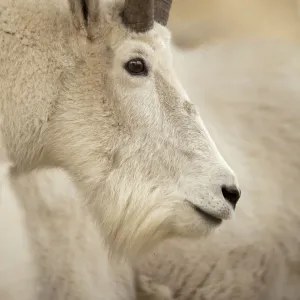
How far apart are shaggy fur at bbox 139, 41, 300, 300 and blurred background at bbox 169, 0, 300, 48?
44 millimetres

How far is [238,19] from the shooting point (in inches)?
74.2

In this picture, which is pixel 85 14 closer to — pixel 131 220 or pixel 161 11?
pixel 161 11

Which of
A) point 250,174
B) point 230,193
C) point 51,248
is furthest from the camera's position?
point 250,174

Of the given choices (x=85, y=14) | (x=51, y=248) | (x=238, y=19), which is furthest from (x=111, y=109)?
(x=238, y=19)

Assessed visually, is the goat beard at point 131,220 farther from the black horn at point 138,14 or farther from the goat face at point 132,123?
the black horn at point 138,14

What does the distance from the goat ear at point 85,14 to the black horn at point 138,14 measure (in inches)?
2.1

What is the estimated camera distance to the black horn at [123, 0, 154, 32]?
1124mm

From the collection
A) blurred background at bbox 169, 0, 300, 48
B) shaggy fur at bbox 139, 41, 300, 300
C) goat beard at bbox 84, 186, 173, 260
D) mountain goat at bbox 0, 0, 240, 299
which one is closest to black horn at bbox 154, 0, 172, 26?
mountain goat at bbox 0, 0, 240, 299

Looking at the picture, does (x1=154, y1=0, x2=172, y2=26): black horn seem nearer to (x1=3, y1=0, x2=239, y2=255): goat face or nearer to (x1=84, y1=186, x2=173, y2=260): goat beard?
(x1=3, y1=0, x2=239, y2=255): goat face

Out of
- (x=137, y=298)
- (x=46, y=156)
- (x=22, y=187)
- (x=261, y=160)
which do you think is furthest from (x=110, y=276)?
(x=261, y=160)

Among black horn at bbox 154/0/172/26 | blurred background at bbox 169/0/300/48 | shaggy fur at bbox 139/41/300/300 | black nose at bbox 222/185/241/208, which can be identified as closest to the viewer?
black nose at bbox 222/185/241/208

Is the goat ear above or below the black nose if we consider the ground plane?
above

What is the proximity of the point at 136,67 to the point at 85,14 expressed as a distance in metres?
0.13

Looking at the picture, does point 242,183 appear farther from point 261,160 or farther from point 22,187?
point 22,187
